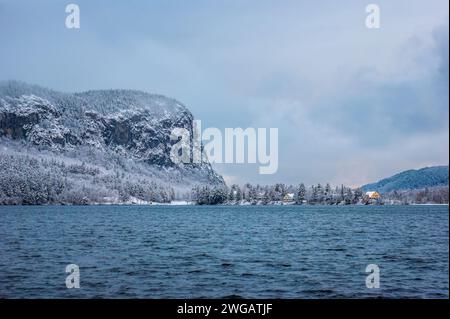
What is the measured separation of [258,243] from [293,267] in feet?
77.4

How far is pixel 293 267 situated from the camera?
42.7 meters

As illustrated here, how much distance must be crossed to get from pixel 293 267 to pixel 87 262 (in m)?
18.2

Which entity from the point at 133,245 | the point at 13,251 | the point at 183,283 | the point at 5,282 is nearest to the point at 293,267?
the point at 183,283

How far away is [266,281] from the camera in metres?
35.5

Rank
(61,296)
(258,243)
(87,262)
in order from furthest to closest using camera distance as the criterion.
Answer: (258,243) < (87,262) < (61,296)

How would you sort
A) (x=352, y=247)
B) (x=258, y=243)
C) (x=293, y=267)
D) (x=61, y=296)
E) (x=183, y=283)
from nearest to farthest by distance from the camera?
(x=61, y=296) → (x=183, y=283) → (x=293, y=267) → (x=352, y=247) → (x=258, y=243)

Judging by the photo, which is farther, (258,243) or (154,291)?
(258,243)

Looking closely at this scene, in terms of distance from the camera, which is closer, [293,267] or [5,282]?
[5,282]
